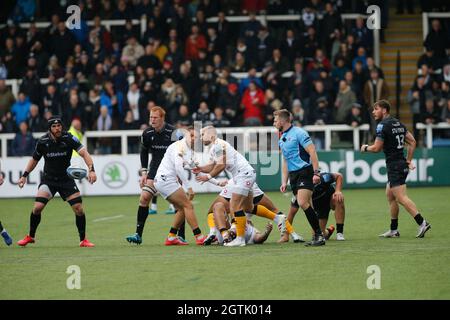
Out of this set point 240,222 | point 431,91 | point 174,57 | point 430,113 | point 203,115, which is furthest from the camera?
point 174,57

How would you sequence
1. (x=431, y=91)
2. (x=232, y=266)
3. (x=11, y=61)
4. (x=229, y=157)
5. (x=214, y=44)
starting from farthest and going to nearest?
(x=11, y=61), (x=214, y=44), (x=431, y=91), (x=229, y=157), (x=232, y=266)

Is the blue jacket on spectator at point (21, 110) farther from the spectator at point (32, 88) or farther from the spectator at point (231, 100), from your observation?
the spectator at point (231, 100)

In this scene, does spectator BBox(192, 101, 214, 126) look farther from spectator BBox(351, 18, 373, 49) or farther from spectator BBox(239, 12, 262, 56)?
spectator BBox(351, 18, 373, 49)

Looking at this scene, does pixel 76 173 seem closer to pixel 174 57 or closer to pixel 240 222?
pixel 240 222

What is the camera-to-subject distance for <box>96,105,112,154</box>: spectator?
26.9 meters

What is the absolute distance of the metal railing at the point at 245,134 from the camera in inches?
1016

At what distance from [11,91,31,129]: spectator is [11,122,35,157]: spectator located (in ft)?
2.77

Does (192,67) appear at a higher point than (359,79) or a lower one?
higher

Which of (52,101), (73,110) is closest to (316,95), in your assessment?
(73,110)

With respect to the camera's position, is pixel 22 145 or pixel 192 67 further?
pixel 192 67

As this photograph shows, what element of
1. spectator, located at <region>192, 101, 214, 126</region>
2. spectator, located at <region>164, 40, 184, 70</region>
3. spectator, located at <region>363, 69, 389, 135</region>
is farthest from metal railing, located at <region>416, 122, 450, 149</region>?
spectator, located at <region>164, 40, 184, 70</region>

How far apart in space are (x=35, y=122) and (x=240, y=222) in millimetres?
14302

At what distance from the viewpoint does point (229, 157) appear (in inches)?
Answer: 567

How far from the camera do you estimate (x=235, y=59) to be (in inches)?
1125
